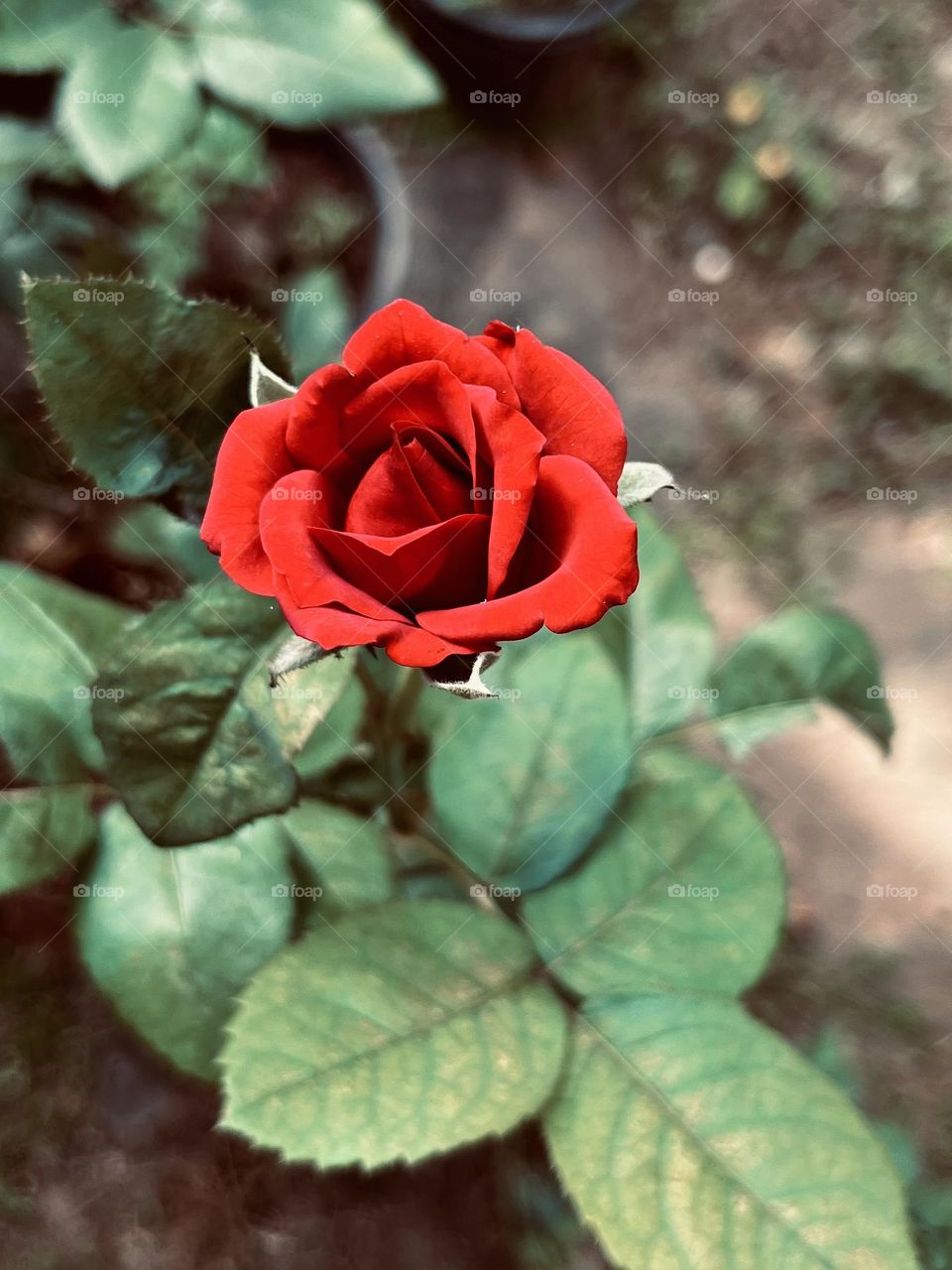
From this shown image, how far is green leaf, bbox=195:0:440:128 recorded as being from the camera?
894 mm

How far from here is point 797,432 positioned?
53.9 inches

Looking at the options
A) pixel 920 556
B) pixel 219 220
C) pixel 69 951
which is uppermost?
pixel 219 220

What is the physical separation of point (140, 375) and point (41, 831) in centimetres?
33

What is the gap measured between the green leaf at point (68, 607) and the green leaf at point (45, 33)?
493 millimetres

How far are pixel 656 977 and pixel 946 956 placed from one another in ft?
2.23

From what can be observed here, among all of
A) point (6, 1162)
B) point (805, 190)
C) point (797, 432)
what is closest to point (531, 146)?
point (805, 190)

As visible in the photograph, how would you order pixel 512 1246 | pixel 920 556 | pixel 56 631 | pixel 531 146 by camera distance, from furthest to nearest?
pixel 531 146 < pixel 920 556 < pixel 512 1246 < pixel 56 631

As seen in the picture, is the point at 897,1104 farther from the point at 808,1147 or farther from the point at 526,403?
the point at 526,403
